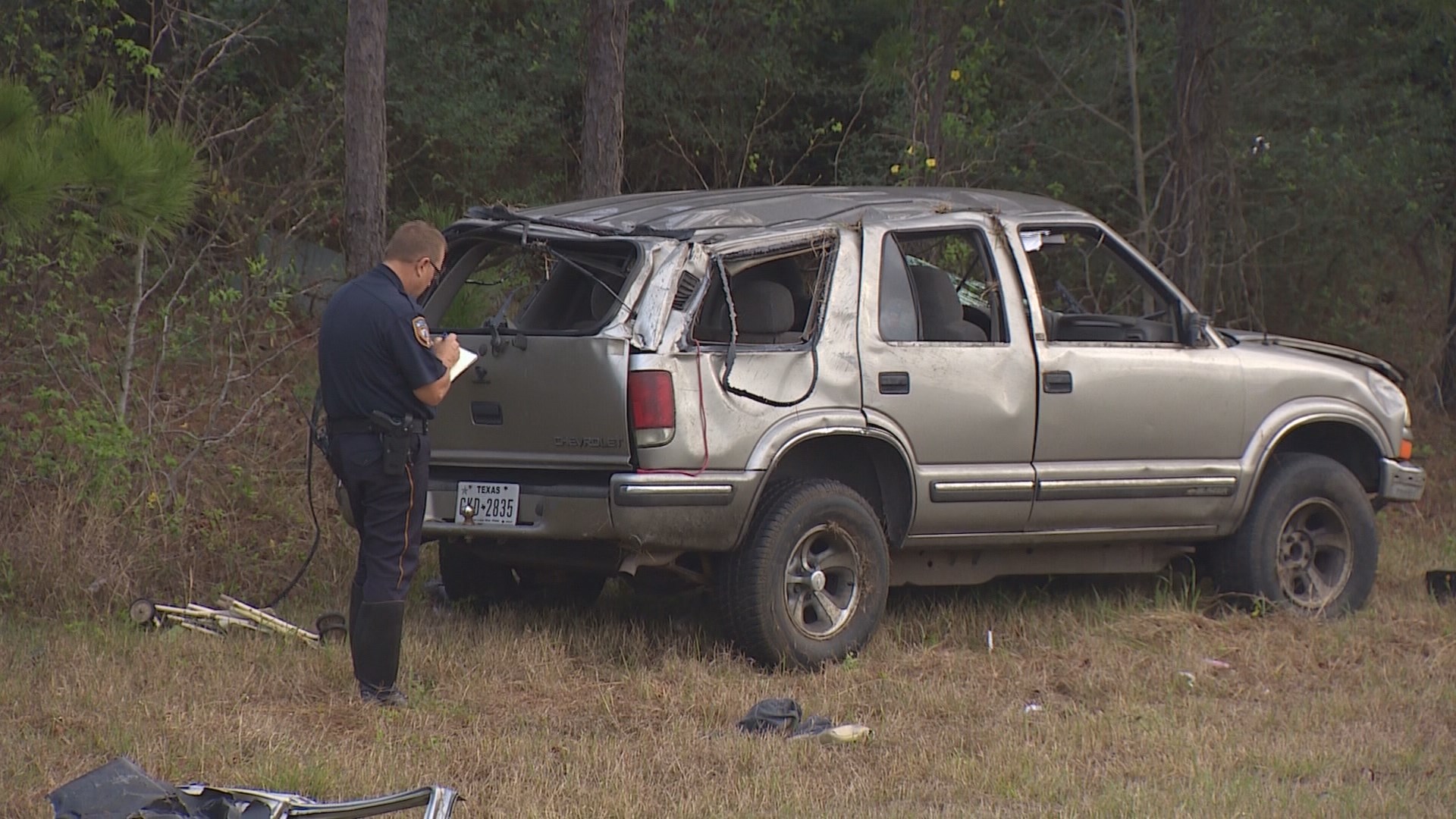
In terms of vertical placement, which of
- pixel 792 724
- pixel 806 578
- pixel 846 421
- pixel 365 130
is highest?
pixel 365 130

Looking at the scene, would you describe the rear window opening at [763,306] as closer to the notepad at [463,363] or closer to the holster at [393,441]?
the notepad at [463,363]

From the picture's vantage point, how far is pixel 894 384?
274 inches

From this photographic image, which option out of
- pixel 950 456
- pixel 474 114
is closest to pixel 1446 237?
pixel 474 114

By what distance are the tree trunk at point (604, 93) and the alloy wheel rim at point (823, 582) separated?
173 inches

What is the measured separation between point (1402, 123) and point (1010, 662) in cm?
1088

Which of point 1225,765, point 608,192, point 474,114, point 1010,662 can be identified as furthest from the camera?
point 474,114

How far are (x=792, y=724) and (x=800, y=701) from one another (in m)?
0.39

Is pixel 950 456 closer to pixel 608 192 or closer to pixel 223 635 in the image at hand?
pixel 223 635

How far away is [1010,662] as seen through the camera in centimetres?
698

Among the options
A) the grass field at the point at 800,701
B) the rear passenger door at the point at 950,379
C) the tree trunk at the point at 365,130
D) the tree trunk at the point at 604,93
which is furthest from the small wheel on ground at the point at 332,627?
the tree trunk at the point at 604,93

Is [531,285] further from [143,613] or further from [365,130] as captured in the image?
[365,130]

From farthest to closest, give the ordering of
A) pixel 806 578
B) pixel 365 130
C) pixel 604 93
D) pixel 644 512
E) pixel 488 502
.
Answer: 1. pixel 604 93
2. pixel 365 130
3. pixel 806 578
4. pixel 488 502
5. pixel 644 512

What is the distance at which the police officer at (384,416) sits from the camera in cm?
604

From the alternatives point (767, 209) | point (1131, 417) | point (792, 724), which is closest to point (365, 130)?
point (767, 209)
